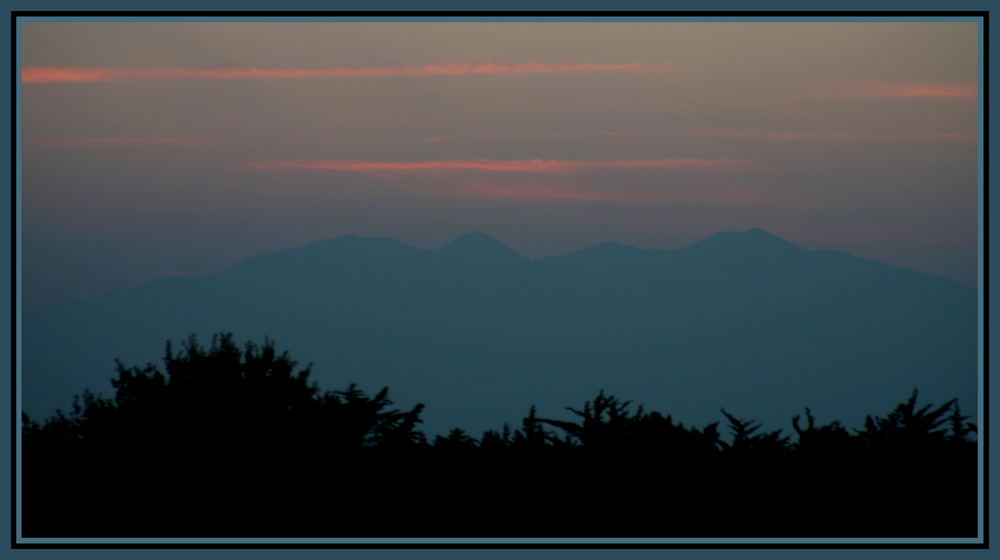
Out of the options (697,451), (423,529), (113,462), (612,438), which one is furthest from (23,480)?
(697,451)

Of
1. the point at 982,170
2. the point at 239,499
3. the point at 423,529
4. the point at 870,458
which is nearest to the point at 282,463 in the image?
the point at 239,499

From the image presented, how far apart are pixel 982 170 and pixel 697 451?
3.32 m

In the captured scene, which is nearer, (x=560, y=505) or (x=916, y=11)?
(x=560, y=505)

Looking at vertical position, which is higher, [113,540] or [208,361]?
[208,361]

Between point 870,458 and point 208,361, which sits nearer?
point 870,458

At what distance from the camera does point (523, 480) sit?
17.9 ft

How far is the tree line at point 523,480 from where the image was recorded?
5.30m

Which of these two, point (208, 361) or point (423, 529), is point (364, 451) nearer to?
point (423, 529)

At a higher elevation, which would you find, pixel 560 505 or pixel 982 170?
pixel 982 170

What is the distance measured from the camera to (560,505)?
17.6 ft

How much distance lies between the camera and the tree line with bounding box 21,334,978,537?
5305 mm

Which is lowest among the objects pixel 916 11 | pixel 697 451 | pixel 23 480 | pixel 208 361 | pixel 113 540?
pixel 113 540

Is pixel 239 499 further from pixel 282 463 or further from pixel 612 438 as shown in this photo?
pixel 612 438

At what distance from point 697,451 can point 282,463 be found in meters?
2.90
